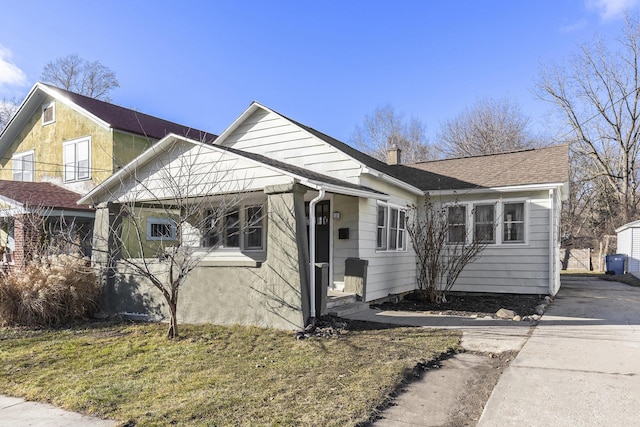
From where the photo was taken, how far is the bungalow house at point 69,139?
15.5 metres

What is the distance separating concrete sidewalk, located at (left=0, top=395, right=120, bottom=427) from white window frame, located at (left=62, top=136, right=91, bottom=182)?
1363cm

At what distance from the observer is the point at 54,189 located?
15.8 m

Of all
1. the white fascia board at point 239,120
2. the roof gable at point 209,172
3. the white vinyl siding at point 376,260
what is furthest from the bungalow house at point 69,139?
the white vinyl siding at point 376,260

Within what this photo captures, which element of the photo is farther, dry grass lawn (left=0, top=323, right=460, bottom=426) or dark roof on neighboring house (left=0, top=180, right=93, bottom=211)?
dark roof on neighboring house (left=0, top=180, right=93, bottom=211)

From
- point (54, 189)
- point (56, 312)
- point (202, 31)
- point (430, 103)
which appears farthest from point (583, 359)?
point (430, 103)

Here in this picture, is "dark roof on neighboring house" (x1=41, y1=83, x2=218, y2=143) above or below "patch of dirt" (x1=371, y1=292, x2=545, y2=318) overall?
above

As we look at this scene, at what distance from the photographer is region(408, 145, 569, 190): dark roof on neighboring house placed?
35.7 ft

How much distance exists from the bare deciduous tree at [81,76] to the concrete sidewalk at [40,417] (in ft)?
100

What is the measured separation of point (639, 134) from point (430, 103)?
45.0 ft

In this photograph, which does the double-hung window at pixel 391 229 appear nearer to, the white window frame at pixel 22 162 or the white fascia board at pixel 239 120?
the white fascia board at pixel 239 120

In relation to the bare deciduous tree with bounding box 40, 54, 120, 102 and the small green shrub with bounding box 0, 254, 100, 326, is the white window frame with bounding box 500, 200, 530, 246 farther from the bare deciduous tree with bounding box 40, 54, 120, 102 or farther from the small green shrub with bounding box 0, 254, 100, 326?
the bare deciduous tree with bounding box 40, 54, 120, 102

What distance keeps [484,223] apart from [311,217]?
612cm

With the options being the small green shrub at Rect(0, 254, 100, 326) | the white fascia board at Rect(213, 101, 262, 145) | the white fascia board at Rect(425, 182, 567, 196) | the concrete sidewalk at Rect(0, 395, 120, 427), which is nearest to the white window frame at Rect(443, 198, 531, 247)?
the white fascia board at Rect(425, 182, 567, 196)

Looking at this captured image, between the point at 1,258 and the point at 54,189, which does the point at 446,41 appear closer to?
the point at 54,189
